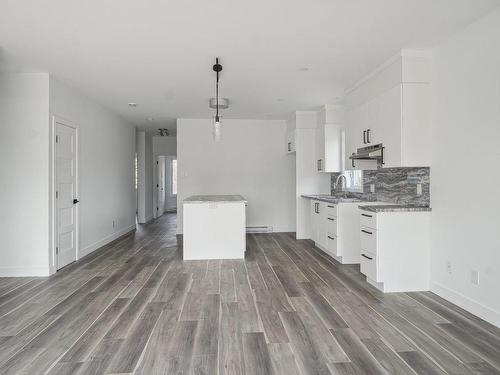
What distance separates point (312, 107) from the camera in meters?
6.04

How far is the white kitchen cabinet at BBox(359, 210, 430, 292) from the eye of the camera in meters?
3.41

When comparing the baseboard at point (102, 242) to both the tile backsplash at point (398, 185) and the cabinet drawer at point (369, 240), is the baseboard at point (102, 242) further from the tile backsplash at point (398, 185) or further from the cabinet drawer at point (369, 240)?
the tile backsplash at point (398, 185)

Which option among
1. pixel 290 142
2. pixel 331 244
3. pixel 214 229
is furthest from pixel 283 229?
pixel 214 229

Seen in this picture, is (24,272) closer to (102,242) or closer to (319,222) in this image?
(102,242)

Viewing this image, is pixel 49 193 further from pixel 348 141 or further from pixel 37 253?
pixel 348 141

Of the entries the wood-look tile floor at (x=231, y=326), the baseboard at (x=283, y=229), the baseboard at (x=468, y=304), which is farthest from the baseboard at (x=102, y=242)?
the baseboard at (x=468, y=304)

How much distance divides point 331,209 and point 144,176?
6.00 metres

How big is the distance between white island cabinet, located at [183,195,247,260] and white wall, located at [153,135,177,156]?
5533mm

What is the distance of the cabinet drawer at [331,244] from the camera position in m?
4.71

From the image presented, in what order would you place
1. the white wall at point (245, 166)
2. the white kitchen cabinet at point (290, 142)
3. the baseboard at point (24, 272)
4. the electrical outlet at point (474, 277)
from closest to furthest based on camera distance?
the electrical outlet at point (474, 277), the baseboard at point (24, 272), the white kitchen cabinet at point (290, 142), the white wall at point (245, 166)

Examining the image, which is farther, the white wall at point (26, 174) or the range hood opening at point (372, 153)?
the white wall at point (26, 174)

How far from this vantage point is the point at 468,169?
2928mm

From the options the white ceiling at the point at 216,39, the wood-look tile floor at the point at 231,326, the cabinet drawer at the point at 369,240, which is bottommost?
the wood-look tile floor at the point at 231,326

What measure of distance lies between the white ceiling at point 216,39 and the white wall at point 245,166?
2.38 metres
